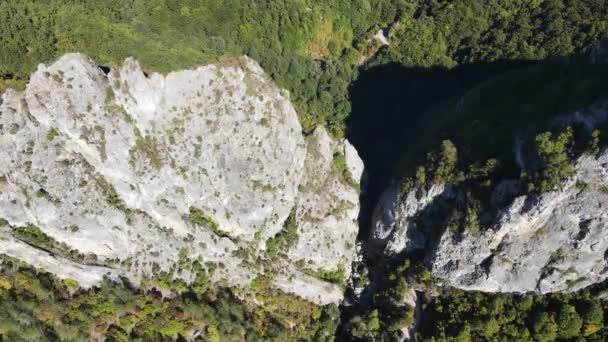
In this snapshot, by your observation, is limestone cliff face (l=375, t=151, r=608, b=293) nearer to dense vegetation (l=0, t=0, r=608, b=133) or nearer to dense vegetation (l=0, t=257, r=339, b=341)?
dense vegetation (l=0, t=257, r=339, b=341)

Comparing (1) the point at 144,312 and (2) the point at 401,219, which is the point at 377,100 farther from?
(1) the point at 144,312

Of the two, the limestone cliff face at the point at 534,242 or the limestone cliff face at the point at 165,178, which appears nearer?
the limestone cliff face at the point at 534,242

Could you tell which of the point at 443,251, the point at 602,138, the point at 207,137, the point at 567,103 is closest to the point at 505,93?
the point at 567,103

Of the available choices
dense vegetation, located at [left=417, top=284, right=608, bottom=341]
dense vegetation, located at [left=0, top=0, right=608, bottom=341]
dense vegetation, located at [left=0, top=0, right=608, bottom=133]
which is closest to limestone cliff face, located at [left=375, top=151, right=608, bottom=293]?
dense vegetation, located at [left=417, top=284, right=608, bottom=341]

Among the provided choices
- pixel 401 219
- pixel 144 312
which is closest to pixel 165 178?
pixel 144 312

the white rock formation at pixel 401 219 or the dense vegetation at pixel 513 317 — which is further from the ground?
the white rock formation at pixel 401 219

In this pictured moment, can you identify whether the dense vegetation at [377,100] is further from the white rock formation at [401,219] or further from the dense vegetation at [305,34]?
the white rock formation at [401,219]

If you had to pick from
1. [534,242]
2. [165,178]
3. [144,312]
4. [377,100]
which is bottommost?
[144,312]

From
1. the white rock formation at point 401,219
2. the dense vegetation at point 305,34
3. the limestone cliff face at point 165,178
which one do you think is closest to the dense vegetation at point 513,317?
the white rock formation at point 401,219

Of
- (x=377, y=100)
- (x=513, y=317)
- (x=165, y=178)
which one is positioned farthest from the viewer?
(x=377, y=100)
